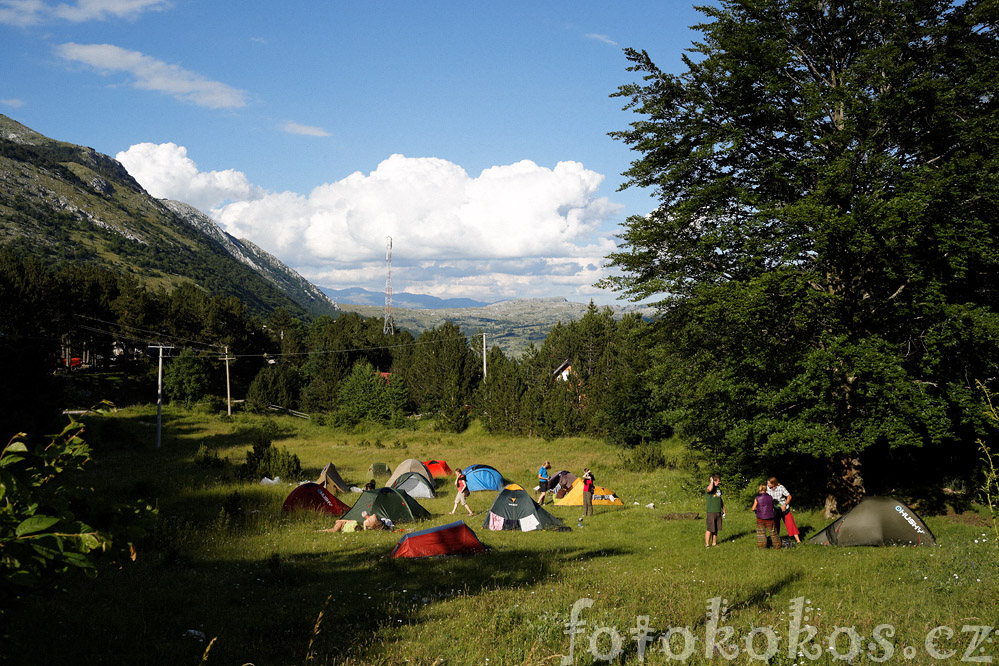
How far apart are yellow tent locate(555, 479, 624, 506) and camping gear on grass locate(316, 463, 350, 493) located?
943 centimetres

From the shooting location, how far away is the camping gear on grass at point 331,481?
83.9ft

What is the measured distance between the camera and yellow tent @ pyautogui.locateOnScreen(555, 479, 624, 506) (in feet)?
75.7

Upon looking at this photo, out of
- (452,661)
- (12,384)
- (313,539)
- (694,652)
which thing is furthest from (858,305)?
(12,384)

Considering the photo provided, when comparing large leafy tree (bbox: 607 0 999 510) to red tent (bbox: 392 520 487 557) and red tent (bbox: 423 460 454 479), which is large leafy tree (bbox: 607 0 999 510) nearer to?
red tent (bbox: 392 520 487 557)

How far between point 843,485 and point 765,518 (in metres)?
3.92

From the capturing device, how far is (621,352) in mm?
47125

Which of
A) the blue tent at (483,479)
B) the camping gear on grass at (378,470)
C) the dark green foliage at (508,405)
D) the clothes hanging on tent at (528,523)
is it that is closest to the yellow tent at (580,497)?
the clothes hanging on tent at (528,523)

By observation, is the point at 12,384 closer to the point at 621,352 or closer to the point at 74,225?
the point at 621,352

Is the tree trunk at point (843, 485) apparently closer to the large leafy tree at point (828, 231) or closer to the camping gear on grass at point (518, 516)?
the large leafy tree at point (828, 231)

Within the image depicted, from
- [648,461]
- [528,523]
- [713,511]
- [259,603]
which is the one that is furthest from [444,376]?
[259,603]

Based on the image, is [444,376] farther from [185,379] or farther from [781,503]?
[781,503]

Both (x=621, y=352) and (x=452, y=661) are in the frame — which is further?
(x=621, y=352)

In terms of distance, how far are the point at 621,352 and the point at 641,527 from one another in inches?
1186

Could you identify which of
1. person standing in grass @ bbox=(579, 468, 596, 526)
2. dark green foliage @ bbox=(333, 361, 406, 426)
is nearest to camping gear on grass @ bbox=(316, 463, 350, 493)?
person standing in grass @ bbox=(579, 468, 596, 526)
